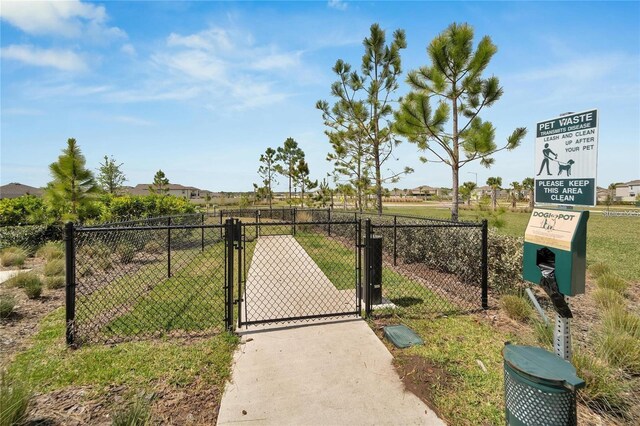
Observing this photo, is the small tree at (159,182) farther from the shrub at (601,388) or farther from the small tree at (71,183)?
the shrub at (601,388)

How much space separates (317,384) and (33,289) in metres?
5.64

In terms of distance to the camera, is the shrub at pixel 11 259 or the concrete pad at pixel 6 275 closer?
the concrete pad at pixel 6 275

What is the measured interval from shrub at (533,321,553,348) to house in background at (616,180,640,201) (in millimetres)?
96419

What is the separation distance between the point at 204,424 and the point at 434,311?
3590 mm

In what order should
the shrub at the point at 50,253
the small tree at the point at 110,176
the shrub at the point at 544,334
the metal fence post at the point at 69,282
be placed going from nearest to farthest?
the shrub at the point at 544,334
the metal fence post at the point at 69,282
the shrub at the point at 50,253
the small tree at the point at 110,176

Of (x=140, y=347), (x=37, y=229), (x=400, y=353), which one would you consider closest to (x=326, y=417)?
(x=400, y=353)

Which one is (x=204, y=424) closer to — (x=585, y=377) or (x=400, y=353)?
(x=400, y=353)

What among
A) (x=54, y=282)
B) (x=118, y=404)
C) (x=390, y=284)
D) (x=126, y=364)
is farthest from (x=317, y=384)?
(x=54, y=282)

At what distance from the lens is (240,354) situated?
3508 mm

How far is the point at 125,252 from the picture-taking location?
28.7 feet

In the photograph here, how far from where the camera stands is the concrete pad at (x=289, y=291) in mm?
4914

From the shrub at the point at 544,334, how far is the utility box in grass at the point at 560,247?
48.2 inches

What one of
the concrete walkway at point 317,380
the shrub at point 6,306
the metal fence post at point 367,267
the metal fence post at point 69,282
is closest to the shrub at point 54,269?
the shrub at point 6,306

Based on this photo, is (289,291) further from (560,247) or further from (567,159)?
(567,159)
